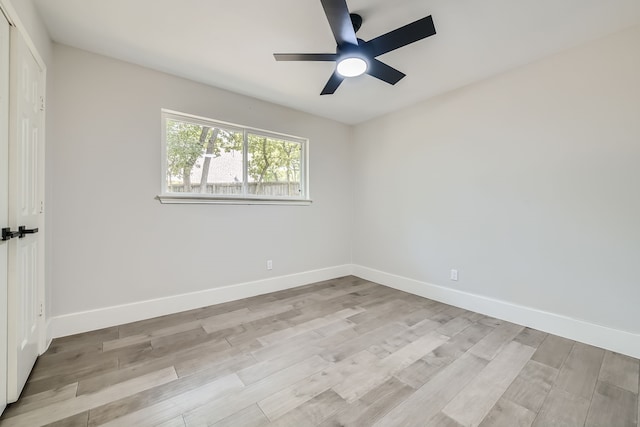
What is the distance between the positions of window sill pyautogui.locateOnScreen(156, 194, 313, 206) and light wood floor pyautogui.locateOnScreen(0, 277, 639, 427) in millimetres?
1192

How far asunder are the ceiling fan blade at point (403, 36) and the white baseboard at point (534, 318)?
2563 millimetres

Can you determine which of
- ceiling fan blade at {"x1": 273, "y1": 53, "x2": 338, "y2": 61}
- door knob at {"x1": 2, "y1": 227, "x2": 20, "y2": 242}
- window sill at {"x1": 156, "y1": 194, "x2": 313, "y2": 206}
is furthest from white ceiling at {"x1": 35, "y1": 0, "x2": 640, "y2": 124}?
door knob at {"x1": 2, "y1": 227, "x2": 20, "y2": 242}

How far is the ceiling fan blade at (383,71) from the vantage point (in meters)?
1.98

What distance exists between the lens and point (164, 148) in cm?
271

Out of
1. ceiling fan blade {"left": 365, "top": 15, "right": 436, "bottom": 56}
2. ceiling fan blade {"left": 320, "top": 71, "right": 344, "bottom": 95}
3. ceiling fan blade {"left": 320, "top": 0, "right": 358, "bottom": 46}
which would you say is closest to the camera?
ceiling fan blade {"left": 320, "top": 0, "right": 358, "bottom": 46}

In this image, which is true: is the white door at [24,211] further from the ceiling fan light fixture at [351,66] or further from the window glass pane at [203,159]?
the ceiling fan light fixture at [351,66]

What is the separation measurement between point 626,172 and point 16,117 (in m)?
4.09

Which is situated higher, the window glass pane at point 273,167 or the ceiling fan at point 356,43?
the ceiling fan at point 356,43

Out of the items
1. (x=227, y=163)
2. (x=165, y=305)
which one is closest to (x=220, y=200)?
(x=227, y=163)

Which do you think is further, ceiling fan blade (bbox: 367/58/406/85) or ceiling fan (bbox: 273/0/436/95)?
ceiling fan blade (bbox: 367/58/406/85)

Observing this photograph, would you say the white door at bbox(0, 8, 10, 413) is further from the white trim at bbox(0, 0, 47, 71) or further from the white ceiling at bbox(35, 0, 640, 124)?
the white ceiling at bbox(35, 0, 640, 124)

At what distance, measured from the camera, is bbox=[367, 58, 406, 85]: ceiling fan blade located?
6.50 feet

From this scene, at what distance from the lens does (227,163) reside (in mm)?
3156

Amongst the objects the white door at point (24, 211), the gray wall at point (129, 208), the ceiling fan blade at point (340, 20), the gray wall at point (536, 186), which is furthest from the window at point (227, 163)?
the ceiling fan blade at point (340, 20)
